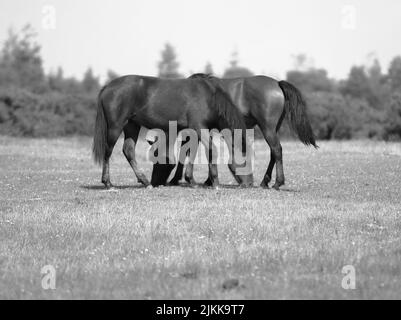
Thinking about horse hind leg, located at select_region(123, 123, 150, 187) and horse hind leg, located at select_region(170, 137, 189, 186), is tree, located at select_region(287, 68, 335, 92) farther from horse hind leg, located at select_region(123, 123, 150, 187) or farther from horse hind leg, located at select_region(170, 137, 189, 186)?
horse hind leg, located at select_region(123, 123, 150, 187)

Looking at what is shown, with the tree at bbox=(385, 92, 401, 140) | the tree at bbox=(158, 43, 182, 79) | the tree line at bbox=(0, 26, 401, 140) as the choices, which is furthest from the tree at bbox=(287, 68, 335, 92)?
the tree at bbox=(385, 92, 401, 140)

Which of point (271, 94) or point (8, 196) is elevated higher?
point (271, 94)

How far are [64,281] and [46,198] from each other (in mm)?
6987

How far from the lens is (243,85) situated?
51.2 feet

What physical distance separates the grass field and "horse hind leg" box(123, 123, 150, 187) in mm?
355

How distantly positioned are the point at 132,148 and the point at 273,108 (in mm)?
3259

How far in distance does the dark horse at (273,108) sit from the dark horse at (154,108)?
1.85ft

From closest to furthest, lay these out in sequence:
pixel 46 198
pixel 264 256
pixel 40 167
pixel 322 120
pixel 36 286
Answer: pixel 36 286
pixel 264 256
pixel 46 198
pixel 40 167
pixel 322 120

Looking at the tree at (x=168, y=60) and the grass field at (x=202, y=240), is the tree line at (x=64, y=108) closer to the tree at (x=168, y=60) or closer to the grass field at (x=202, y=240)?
the tree at (x=168, y=60)

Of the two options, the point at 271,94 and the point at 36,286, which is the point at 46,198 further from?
the point at 36,286

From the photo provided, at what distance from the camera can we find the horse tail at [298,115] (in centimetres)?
1504

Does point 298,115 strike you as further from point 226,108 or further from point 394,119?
point 394,119

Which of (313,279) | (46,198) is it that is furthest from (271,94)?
(313,279)

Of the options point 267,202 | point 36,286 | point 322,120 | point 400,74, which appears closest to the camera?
point 36,286
